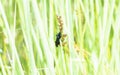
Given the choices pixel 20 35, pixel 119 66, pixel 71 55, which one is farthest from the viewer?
pixel 20 35

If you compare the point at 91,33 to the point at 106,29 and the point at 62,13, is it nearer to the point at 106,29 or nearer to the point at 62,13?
the point at 106,29

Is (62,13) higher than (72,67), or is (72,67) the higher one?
(62,13)

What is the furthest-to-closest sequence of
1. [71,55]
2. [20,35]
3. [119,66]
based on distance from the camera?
[20,35], [119,66], [71,55]

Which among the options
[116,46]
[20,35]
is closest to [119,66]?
[116,46]

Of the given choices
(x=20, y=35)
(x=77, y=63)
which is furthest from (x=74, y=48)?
(x=20, y=35)

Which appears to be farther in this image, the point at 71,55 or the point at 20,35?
the point at 20,35

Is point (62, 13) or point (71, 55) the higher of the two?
point (62, 13)

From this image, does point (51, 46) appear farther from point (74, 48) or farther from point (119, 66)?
point (119, 66)

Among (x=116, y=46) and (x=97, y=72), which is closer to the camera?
(x=97, y=72)

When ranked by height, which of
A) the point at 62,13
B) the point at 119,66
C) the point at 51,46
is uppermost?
the point at 62,13

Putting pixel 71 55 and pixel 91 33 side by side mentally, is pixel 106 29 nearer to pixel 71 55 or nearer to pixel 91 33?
pixel 91 33
